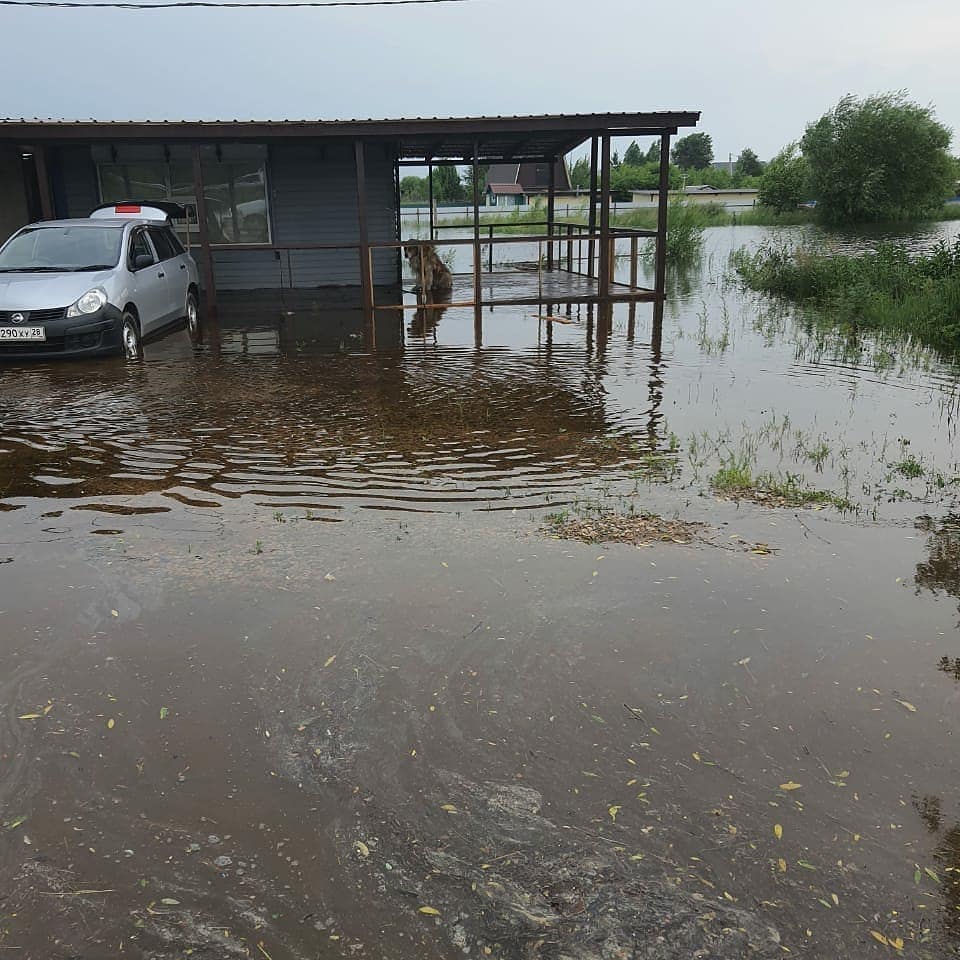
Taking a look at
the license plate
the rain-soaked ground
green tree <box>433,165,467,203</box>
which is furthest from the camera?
green tree <box>433,165,467,203</box>

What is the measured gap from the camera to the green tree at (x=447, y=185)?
80.2 metres

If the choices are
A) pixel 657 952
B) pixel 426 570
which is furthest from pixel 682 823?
pixel 426 570

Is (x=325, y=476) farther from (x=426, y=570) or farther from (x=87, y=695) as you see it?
(x=87, y=695)

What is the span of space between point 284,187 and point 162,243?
5837 mm

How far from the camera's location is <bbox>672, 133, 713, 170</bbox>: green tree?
152 metres

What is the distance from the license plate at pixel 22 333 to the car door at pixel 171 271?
2658 mm

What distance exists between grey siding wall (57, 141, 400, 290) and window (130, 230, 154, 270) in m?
6.29

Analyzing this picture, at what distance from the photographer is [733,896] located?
9.02 ft

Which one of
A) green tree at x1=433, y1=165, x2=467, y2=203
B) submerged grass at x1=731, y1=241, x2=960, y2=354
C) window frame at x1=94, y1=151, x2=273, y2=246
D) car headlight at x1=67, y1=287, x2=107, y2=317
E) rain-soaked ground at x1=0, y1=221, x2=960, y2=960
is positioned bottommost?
rain-soaked ground at x1=0, y1=221, x2=960, y2=960

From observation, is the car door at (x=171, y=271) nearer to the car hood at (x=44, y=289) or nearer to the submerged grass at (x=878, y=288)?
the car hood at (x=44, y=289)

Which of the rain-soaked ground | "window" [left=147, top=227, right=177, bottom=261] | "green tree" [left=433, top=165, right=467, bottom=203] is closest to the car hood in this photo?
"window" [left=147, top=227, right=177, bottom=261]

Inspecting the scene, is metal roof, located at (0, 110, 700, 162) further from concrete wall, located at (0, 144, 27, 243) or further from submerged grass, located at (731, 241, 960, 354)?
submerged grass, located at (731, 241, 960, 354)

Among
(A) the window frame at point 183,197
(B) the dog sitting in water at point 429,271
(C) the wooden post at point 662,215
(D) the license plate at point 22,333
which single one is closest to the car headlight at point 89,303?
(D) the license plate at point 22,333

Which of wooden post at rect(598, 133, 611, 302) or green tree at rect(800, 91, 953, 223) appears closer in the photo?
wooden post at rect(598, 133, 611, 302)
